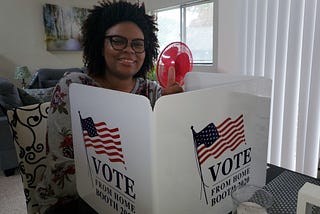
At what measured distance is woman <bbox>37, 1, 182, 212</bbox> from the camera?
2.24 ft

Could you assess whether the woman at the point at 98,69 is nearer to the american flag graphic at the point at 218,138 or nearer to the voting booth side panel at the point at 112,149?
the voting booth side panel at the point at 112,149

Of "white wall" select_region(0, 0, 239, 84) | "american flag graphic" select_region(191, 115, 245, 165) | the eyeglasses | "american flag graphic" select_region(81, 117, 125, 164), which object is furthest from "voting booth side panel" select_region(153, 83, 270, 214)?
→ "white wall" select_region(0, 0, 239, 84)

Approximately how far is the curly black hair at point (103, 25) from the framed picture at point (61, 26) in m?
3.32

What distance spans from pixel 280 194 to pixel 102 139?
501mm

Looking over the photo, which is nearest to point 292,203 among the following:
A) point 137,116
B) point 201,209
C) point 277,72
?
Result: point 201,209

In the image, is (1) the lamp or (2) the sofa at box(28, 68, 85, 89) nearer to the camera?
(1) the lamp

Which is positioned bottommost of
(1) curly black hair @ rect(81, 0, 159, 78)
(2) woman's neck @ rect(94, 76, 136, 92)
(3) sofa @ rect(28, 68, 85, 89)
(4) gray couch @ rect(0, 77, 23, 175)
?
(4) gray couch @ rect(0, 77, 23, 175)

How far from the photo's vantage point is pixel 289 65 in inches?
62.8

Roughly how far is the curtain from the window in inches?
83.2

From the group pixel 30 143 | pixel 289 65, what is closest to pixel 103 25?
pixel 30 143

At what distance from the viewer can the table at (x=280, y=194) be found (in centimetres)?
59

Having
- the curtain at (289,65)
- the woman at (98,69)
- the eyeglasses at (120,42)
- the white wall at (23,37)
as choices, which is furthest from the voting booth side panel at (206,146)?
the white wall at (23,37)

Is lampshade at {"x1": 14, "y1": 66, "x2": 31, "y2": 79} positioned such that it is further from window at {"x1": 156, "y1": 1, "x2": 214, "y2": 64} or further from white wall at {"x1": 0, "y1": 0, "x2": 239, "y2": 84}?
window at {"x1": 156, "y1": 1, "x2": 214, "y2": 64}

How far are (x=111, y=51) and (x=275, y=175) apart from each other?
0.65m
